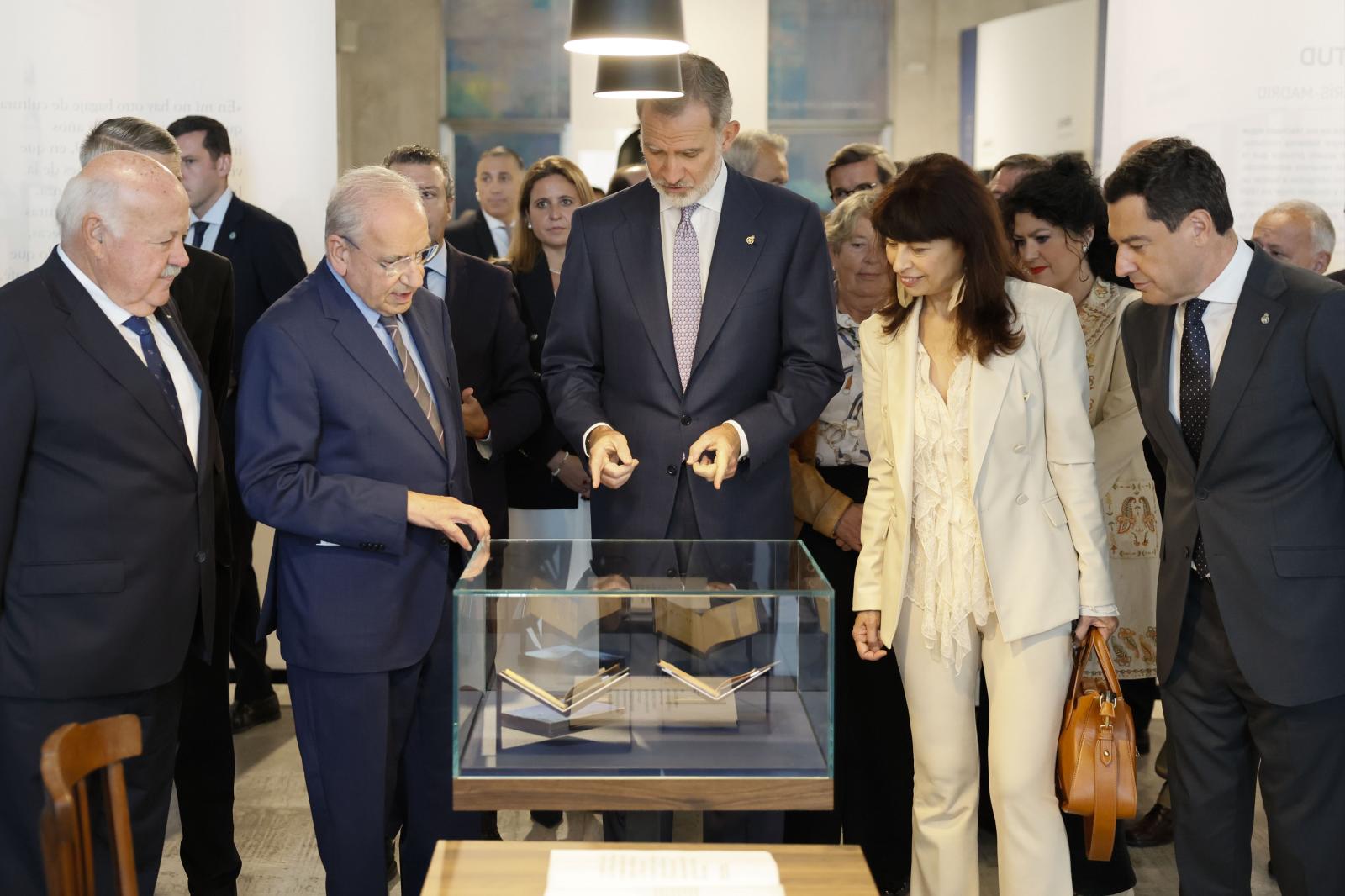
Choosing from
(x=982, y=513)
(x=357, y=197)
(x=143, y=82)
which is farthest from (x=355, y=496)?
(x=143, y=82)

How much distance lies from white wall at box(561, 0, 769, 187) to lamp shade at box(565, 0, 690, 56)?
835 cm

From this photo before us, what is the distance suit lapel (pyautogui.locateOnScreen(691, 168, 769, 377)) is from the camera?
3.27 metres

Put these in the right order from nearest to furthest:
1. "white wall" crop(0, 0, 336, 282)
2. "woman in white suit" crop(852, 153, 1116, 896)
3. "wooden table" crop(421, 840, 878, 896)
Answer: "wooden table" crop(421, 840, 878, 896) → "woman in white suit" crop(852, 153, 1116, 896) → "white wall" crop(0, 0, 336, 282)

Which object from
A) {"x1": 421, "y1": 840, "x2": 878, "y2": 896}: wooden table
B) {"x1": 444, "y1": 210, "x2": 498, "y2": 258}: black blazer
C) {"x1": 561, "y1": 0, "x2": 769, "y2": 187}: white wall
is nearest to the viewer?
{"x1": 421, "y1": 840, "x2": 878, "y2": 896}: wooden table

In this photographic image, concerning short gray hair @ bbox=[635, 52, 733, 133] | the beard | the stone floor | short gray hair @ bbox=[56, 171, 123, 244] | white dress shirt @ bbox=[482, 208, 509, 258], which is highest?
short gray hair @ bbox=[635, 52, 733, 133]

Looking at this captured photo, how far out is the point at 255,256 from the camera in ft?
16.0

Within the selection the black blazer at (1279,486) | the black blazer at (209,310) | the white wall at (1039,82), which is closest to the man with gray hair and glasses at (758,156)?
the black blazer at (209,310)

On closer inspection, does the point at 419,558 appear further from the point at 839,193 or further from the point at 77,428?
the point at 839,193

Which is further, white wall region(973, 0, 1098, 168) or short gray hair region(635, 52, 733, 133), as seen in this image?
white wall region(973, 0, 1098, 168)

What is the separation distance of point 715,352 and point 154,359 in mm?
1252

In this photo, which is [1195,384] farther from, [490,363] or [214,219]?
[214,219]

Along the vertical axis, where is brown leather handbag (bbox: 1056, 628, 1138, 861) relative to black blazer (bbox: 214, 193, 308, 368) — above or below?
below

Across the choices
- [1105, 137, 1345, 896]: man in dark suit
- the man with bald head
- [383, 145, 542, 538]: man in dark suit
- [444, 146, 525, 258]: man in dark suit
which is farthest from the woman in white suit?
[444, 146, 525, 258]: man in dark suit

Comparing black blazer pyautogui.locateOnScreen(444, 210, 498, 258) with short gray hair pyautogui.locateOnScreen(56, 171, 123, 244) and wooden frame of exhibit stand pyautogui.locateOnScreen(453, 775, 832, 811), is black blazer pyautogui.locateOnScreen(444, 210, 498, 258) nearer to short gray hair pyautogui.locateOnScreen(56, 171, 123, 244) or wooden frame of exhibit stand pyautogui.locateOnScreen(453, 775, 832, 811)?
short gray hair pyautogui.locateOnScreen(56, 171, 123, 244)
